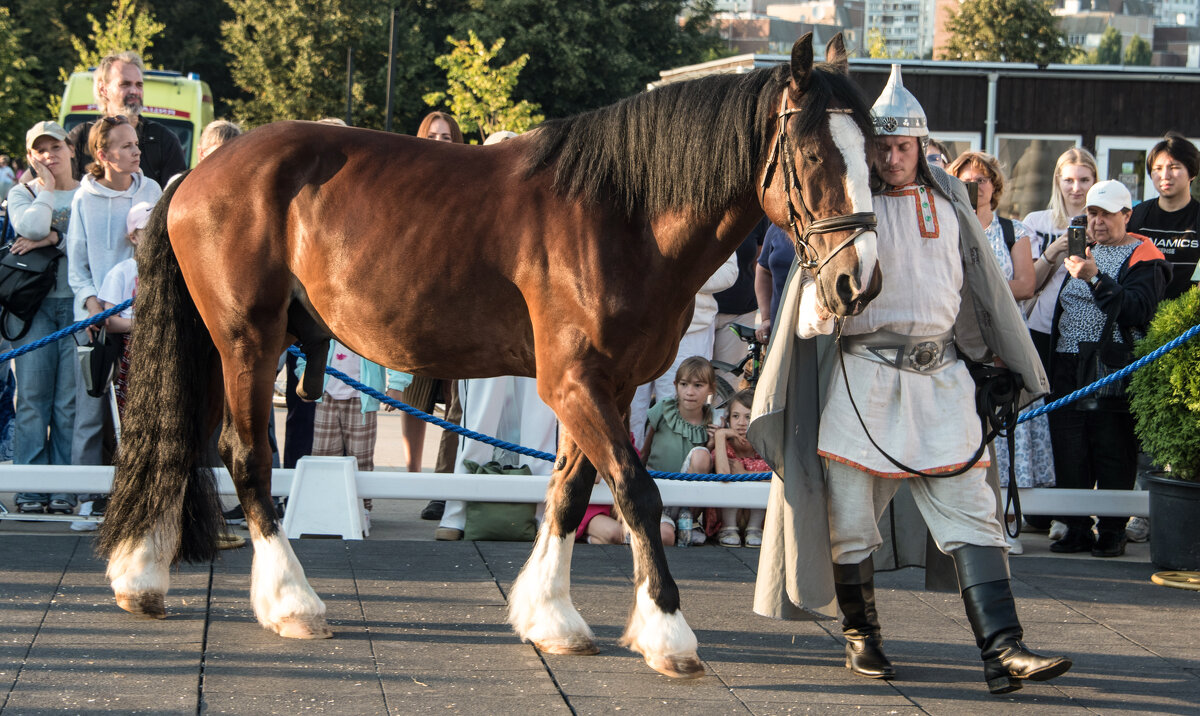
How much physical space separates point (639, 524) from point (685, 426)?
2483mm

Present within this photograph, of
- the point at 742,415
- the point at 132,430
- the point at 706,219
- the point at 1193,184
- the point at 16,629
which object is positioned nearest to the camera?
the point at 706,219

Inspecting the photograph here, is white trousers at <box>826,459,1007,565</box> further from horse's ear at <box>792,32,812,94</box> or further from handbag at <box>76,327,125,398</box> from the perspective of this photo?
handbag at <box>76,327,125,398</box>

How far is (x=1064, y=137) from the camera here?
60.4 feet

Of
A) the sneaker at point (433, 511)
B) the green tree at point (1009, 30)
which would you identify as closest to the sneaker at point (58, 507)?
the sneaker at point (433, 511)

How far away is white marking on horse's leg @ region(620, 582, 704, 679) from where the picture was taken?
4.13 m

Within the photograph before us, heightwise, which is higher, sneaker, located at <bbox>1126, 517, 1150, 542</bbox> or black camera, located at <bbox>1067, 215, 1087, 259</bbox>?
black camera, located at <bbox>1067, 215, 1087, 259</bbox>

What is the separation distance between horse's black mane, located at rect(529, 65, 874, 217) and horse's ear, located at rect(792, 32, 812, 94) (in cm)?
3

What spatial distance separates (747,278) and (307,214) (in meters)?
3.53

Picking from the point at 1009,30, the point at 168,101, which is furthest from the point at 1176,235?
the point at 1009,30

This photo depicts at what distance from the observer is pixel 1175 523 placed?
6.07 metres

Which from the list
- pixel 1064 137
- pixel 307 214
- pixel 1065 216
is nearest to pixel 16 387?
pixel 307 214

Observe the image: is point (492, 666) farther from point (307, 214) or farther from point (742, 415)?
point (742, 415)

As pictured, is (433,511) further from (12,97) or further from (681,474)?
(12,97)

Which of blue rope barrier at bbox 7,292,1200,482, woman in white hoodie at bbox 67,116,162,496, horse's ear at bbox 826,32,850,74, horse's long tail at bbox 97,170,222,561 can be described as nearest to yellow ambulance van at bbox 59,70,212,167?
→ woman in white hoodie at bbox 67,116,162,496
